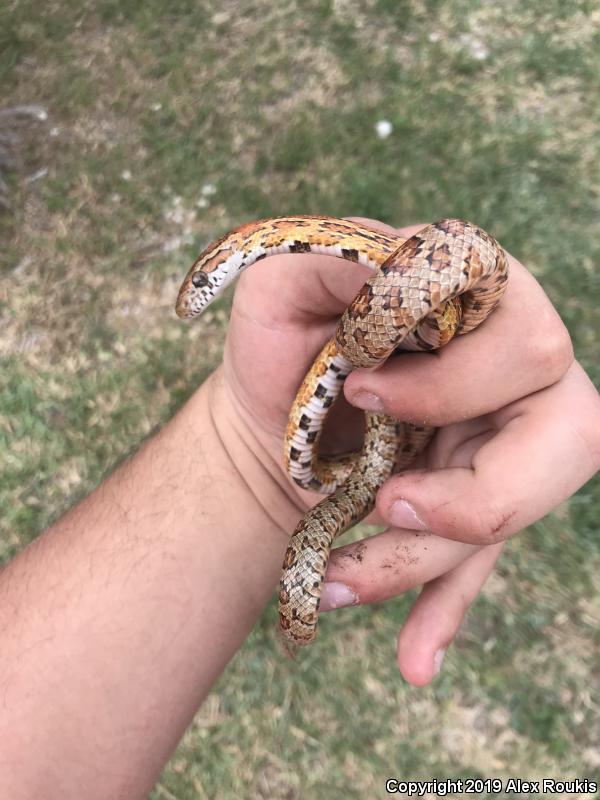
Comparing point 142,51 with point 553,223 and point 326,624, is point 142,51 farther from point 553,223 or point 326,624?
point 326,624

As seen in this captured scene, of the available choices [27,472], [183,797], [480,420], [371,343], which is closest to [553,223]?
[480,420]

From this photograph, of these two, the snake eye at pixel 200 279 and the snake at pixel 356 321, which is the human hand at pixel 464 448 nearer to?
the snake at pixel 356 321

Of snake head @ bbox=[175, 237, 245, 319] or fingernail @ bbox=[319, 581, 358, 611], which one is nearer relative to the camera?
fingernail @ bbox=[319, 581, 358, 611]

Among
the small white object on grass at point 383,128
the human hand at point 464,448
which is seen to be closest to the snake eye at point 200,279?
the human hand at point 464,448

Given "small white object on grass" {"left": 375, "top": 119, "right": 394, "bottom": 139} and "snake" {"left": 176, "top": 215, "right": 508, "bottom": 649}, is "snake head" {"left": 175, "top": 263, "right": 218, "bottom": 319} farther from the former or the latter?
"small white object on grass" {"left": 375, "top": 119, "right": 394, "bottom": 139}

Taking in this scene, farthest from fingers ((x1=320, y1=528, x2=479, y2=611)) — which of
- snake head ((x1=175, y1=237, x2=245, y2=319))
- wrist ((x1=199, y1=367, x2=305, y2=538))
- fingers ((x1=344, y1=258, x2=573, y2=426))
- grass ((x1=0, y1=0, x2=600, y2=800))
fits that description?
grass ((x1=0, y1=0, x2=600, y2=800))

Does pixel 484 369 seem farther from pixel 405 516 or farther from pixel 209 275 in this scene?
pixel 209 275

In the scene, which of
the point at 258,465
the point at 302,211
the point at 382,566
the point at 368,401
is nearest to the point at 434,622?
the point at 382,566
